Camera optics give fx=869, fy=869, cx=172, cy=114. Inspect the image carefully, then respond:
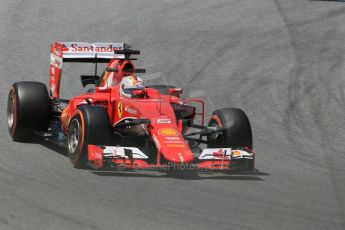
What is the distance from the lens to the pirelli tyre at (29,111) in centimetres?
1385

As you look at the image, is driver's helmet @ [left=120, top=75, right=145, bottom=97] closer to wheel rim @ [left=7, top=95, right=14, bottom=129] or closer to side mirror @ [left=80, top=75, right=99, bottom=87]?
side mirror @ [left=80, top=75, right=99, bottom=87]

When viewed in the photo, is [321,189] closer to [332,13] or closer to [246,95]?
[246,95]

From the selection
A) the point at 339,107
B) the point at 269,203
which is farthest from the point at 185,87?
the point at 269,203

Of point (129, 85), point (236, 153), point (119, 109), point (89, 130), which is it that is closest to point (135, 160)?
point (89, 130)

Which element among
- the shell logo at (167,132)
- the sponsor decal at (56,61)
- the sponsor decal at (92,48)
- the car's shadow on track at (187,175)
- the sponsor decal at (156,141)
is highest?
the sponsor decal at (92,48)

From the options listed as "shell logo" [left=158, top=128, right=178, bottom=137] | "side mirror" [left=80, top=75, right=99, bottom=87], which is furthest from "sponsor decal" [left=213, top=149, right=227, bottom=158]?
"side mirror" [left=80, top=75, right=99, bottom=87]

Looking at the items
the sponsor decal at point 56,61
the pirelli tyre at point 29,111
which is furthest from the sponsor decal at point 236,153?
the sponsor decal at point 56,61

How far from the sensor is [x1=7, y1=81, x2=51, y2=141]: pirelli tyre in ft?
45.4

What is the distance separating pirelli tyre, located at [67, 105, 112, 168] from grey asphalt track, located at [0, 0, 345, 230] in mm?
258

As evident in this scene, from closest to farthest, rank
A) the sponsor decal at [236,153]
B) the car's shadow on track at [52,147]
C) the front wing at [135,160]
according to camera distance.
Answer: the front wing at [135,160] → the sponsor decal at [236,153] → the car's shadow on track at [52,147]

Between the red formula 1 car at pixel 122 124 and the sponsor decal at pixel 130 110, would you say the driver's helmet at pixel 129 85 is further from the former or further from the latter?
the sponsor decal at pixel 130 110

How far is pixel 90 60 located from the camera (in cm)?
1505

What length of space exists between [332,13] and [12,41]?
909 centimetres

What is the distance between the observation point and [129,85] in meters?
13.2
